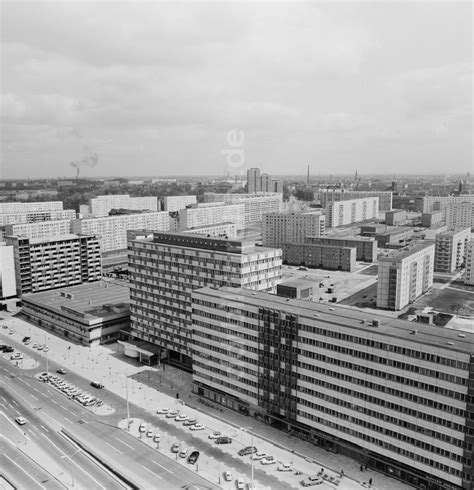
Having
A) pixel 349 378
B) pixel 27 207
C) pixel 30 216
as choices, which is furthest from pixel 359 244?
pixel 27 207

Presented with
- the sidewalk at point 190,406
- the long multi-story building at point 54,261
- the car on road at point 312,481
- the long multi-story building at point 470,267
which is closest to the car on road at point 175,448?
the sidewalk at point 190,406

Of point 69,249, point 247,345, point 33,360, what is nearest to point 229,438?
point 247,345

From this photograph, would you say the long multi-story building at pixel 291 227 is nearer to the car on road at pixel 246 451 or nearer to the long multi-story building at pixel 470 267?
the long multi-story building at pixel 470 267

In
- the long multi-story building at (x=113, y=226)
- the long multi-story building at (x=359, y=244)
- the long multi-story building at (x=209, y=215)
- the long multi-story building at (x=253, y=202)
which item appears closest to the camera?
the long multi-story building at (x=359, y=244)

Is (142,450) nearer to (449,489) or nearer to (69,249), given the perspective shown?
(449,489)

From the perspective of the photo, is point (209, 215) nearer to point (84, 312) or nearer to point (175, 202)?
point (175, 202)

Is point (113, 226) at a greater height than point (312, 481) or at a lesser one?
greater
